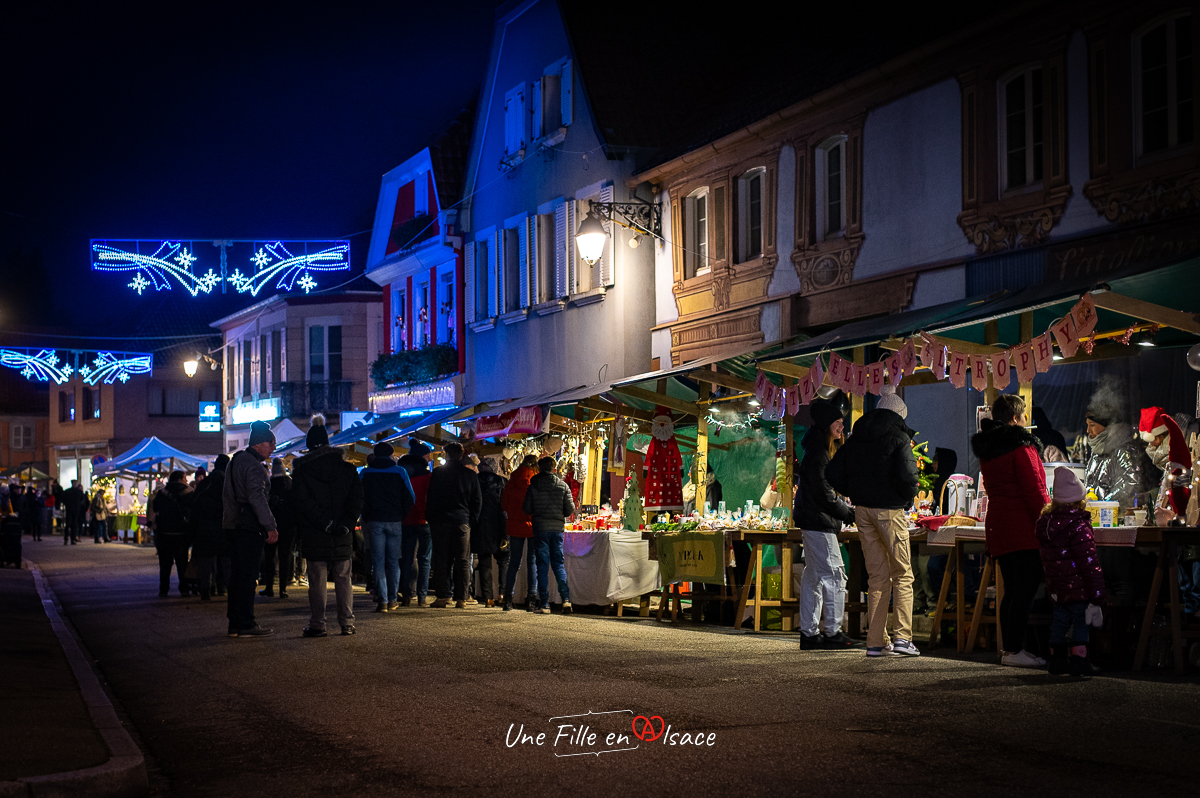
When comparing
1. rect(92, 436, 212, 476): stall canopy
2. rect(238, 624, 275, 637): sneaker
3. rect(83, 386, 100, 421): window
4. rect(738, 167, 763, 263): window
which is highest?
rect(738, 167, 763, 263): window

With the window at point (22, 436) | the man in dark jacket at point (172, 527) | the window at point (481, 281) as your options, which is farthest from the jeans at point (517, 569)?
the window at point (22, 436)

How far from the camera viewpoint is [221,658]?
37.4 feet

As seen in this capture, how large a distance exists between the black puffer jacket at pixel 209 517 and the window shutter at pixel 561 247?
9738mm

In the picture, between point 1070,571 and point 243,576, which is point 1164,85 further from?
point 243,576

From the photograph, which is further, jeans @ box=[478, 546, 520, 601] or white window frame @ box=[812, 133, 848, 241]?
white window frame @ box=[812, 133, 848, 241]

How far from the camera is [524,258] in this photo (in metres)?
29.2

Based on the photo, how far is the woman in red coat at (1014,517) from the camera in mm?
9836

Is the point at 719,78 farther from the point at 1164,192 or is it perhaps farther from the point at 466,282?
the point at 1164,192

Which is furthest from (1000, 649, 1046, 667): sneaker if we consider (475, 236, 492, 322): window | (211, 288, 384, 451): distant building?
(211, 288, 384, 451): distant building

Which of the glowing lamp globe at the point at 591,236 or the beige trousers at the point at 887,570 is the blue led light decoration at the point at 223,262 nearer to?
the glowing lamp globe at the point at 591,236

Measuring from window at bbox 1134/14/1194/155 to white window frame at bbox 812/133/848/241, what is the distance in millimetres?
5201

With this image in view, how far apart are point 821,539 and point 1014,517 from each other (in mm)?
1994

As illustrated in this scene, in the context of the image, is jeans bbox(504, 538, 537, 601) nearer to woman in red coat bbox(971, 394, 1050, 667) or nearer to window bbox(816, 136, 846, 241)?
window bbox(816, 136, 846, 241)

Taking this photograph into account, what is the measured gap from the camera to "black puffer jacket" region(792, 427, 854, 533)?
11.3 metres
